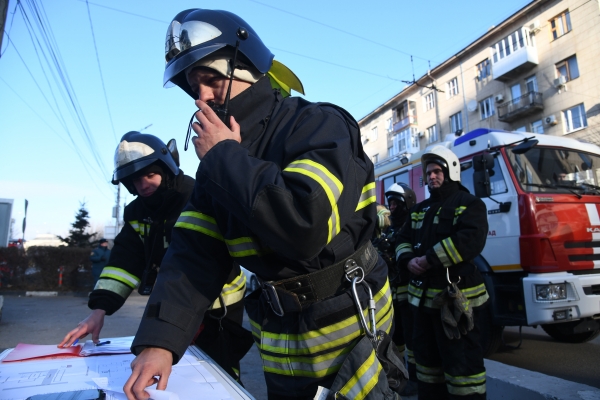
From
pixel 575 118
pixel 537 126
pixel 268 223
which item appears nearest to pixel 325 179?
pixel 268 223

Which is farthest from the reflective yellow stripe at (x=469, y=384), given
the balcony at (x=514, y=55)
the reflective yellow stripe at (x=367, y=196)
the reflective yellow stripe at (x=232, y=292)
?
the balcony at (x=514, y=55)

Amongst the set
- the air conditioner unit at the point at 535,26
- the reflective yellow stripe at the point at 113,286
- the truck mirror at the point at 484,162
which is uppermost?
the air conditioner unit at the point at 535,26

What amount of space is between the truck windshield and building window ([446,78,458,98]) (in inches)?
986

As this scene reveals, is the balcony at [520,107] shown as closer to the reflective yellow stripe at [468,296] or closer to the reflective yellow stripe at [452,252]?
the reflective yellow stripe at [468,296]

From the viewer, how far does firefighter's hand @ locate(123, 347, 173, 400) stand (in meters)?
1.17

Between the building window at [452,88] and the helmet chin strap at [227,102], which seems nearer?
the helmet chin strap at [227,102]

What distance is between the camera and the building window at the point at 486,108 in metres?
25.8

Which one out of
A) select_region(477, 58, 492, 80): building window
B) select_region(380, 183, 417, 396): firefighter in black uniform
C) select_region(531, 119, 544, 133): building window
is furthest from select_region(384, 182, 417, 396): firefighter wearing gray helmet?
select_region(477, 58, 492, 80): building window

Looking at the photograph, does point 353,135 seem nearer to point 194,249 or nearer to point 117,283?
point 194,249

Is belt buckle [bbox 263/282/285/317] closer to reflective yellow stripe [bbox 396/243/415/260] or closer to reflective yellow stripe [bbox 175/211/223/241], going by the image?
reflective yellow stripe [bbox 175/211/223/241]

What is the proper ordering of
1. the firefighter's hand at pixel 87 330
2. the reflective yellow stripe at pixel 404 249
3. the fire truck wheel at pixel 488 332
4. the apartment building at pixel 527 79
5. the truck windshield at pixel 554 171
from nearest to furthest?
the firefighter's hand at pixel 87 330, the reflective yellow stripe at pixel 404 249, the fire truck wheel at pixel 488 332, the truck windshield at pixel 554 171, the apartment building at pixel 527 79

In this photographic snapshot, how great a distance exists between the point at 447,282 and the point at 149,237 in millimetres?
2275

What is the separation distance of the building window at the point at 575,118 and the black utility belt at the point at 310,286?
23.0 m

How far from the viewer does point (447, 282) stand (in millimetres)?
3389
